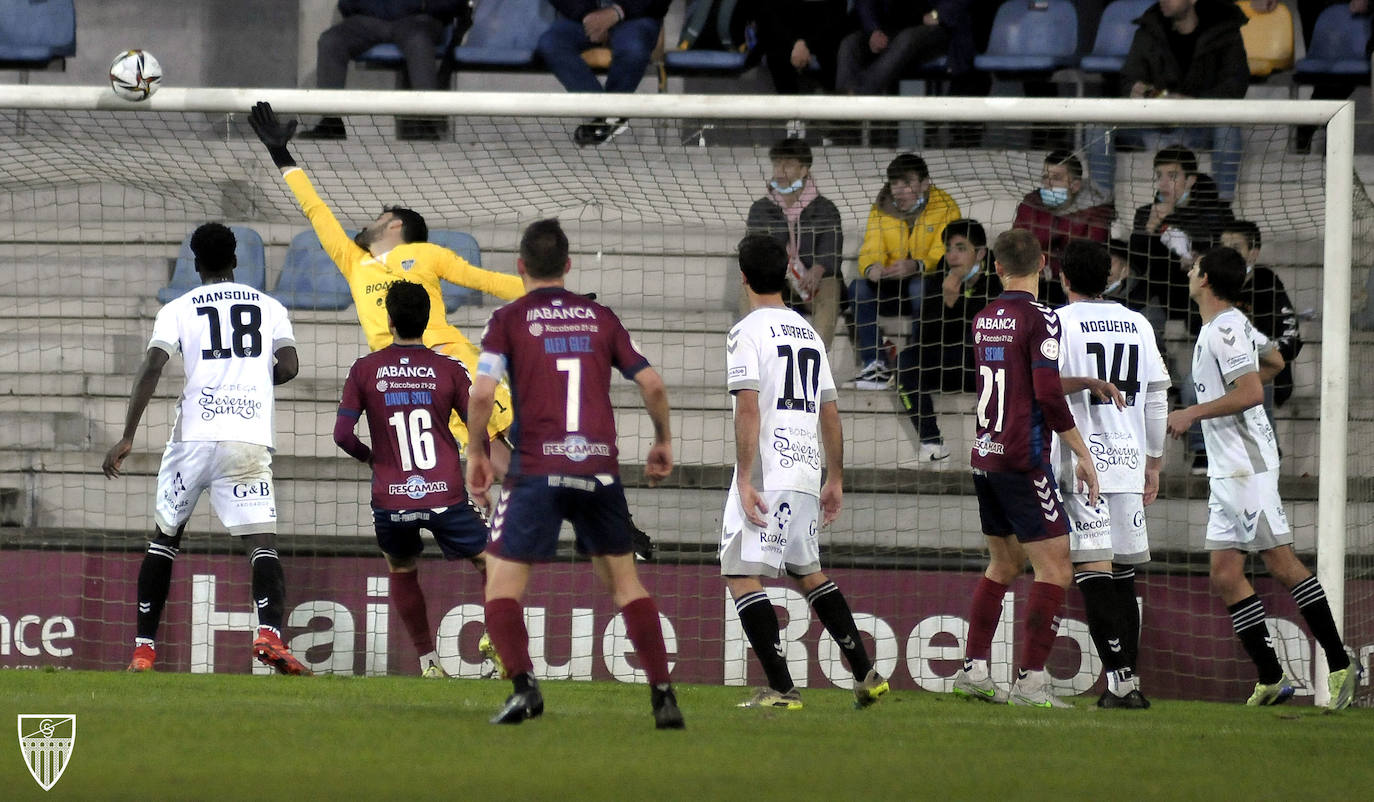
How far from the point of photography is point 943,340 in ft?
Result: 32.5

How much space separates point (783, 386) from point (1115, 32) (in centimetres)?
762

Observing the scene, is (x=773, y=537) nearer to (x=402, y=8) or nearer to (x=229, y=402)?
(x=229, y=402)

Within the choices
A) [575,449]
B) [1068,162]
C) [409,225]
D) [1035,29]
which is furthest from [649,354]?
[575,449]

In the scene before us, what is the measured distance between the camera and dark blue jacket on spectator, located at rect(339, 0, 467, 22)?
40.5 ft

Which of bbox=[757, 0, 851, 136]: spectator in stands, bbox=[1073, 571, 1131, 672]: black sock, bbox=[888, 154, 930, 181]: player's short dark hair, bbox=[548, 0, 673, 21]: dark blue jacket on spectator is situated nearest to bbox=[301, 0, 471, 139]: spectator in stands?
bbox=[548, 0, 673, 21]: dark blue jacket on spectator

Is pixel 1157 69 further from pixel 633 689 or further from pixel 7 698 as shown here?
pixel 7 698

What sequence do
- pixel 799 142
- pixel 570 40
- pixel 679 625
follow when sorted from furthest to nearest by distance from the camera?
pixel 570 40, pixel 799 142, pixel 679 625

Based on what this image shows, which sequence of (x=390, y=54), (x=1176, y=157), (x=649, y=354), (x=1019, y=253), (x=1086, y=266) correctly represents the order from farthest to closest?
(x=390, y=54) → (x=649, y=354) → (x=1176, y=157) → (x=1086, y=266) → (x=1019, y=253)

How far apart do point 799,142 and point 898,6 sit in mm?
2886

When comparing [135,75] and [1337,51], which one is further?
[1337,51]

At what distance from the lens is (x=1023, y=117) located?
824 centimetres

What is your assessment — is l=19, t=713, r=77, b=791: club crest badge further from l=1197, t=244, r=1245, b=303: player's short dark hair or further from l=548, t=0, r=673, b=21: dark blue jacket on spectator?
l=548, t=0, r=673, b=21: dark blue jacket on spectator

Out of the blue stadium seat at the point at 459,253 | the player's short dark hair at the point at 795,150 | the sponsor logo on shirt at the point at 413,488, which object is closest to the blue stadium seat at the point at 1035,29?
the player's short dark hair at the point at 795,150

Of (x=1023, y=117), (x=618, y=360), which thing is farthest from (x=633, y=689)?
(x=1023, y=117)
